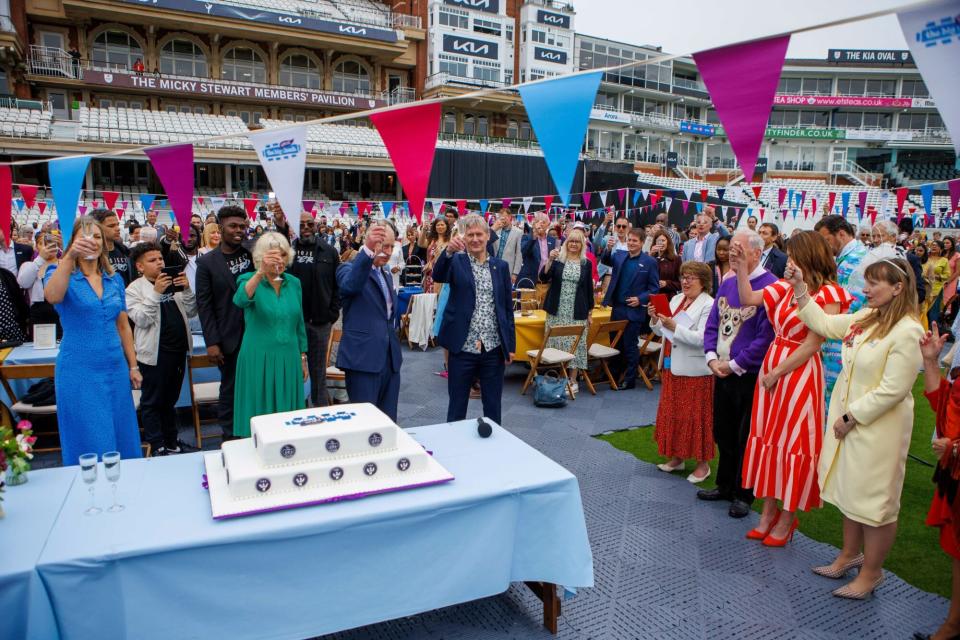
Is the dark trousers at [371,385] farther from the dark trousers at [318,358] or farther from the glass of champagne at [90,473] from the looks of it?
the glass of champagne at [90,473]

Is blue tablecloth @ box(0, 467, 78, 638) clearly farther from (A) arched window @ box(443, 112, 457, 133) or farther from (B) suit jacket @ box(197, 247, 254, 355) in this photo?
(A) arched window @ box(443, 112, 457, 133)

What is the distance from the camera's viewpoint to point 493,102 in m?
35.9

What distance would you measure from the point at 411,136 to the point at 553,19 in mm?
39628

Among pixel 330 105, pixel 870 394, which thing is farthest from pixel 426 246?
pixel 330 105

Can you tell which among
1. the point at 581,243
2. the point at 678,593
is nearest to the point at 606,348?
the point at 581,243

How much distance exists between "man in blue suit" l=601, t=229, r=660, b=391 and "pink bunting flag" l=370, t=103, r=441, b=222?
3.69 m

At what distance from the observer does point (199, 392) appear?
206 inches

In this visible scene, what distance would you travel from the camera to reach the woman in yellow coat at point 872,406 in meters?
2.87

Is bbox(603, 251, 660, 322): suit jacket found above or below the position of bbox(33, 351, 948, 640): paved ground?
above

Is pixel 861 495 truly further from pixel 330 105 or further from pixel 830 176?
pixel 830 176

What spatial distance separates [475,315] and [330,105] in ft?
97.4

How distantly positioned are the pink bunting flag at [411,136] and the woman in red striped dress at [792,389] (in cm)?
182

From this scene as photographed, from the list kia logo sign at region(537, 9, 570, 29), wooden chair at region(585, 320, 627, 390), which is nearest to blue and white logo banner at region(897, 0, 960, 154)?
wooden chair at region(585, 320, 627, 390)

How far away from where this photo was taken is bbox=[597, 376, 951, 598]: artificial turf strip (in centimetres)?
338
